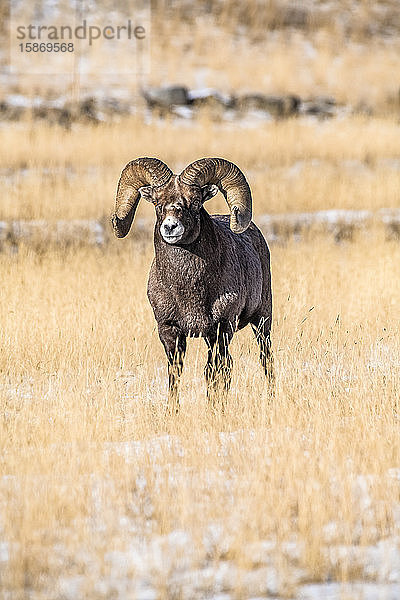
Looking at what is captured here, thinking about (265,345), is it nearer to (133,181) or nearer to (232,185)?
(232,185)

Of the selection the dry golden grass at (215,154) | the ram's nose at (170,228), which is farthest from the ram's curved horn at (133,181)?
the dry golden grass at (215,154)

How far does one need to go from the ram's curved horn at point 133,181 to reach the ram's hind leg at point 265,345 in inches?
61.8

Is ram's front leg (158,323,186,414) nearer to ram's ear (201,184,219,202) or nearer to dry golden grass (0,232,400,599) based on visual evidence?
dry golden grass (0,232,400,599)

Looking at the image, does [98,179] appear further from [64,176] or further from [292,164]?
[292,164]

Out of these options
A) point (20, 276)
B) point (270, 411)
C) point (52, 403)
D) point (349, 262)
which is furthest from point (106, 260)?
point (270, 411)

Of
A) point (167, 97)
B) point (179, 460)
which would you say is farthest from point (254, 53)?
point (179, 460)

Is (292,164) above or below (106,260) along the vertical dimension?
above

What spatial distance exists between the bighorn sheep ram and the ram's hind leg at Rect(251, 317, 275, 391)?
0.88 meters

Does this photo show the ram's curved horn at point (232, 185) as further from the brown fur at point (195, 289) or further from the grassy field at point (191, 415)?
the grassy field at point (191, 415)

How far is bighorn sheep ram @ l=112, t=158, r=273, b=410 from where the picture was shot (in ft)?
21.7

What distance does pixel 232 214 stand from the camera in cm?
695

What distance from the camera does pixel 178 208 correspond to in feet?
21.2

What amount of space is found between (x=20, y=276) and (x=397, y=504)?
6871 mm

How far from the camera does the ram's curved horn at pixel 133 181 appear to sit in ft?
22.0
